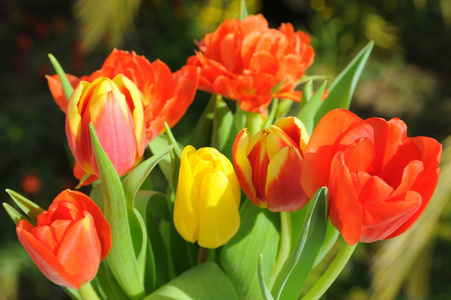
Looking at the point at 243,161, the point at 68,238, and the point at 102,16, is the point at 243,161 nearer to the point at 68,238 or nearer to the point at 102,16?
the point at 68,238

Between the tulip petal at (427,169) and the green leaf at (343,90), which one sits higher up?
the tulip petal at (427,169)

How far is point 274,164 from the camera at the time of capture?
332 millimetres

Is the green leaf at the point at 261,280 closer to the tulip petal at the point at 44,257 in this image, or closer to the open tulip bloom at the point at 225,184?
the open tulip bloom at the point at 225,184

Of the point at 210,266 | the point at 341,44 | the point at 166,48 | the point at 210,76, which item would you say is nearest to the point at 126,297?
Answer: the point at 210,266

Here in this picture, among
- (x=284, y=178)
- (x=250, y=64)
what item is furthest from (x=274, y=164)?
(x=250, y=64)

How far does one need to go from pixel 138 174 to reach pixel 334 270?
13 cm

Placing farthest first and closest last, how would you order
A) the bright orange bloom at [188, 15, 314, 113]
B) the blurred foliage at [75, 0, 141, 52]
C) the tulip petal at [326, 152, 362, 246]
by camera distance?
1. the blurred foliage at [75, 0, 141, 52]
2. the bright orange bloom at [188, 15, 314, 113]
3. the tulip petal at [326, 152, 362, 246]

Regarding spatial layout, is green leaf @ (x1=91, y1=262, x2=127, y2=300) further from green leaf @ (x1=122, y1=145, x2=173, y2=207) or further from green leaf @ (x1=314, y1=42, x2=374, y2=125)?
green leaf @ (x1=314, y1=42, x2=374, y2=125)

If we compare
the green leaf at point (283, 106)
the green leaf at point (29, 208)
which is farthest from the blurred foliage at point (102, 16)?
the green leaf at point (29, 208)

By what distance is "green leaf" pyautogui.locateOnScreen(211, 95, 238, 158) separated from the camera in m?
0.44

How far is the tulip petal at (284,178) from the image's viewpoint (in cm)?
33

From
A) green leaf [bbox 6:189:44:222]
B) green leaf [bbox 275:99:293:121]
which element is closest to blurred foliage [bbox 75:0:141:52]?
green leaf [bbox 275:99:293:121]

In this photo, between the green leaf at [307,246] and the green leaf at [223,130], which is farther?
the green leaf at [223,130]

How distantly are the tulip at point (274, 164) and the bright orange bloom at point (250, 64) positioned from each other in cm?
6
